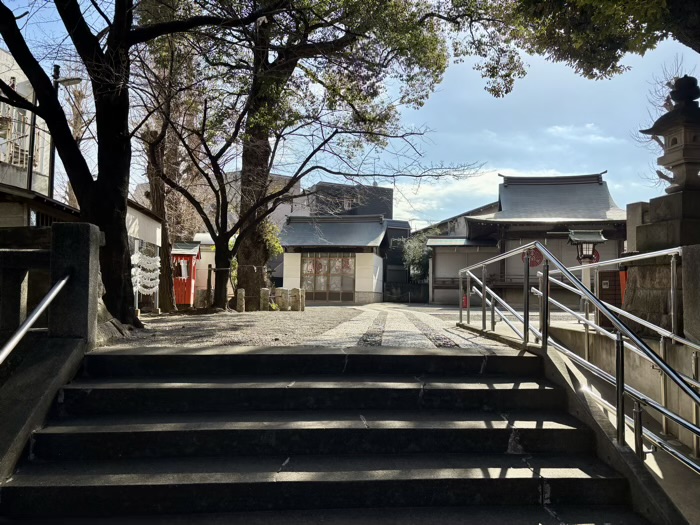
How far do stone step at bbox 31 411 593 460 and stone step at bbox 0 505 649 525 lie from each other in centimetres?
42

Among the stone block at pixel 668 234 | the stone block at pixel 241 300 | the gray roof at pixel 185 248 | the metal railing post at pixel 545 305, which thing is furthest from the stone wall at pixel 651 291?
the gray roof at pixel 185 248

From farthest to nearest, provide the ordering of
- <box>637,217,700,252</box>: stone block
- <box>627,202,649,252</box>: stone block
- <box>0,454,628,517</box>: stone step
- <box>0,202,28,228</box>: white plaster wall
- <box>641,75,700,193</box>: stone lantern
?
<box>0,202,28,228</box>: white plaster wall → <box>627,202,649,252</box>: stone block → <box>641,75,700,193</box>: stone lantern → <box>637,217,700,252</box>: stone block → <box>0,454,628,517</box>: stone step

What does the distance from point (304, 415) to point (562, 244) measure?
844 inches

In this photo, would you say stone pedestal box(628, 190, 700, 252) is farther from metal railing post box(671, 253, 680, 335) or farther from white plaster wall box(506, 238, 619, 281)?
white plaster wall box(506, 238, 619, 281)

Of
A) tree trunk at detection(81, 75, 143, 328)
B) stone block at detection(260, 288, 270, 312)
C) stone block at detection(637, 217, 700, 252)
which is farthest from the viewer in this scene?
stone block at detection(260, 288, 270, 312)

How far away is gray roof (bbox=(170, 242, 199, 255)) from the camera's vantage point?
1616 cm

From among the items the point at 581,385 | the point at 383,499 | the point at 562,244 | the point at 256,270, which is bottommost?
the point at 383,499

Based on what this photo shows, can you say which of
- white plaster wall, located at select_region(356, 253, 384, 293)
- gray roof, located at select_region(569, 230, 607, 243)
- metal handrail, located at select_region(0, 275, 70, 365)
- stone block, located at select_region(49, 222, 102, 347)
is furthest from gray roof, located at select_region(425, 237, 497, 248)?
metal handrail, located at select_region(0, 275, 70, 365)

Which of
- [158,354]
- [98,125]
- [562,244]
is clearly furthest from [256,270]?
[562,244]

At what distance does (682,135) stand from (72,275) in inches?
235

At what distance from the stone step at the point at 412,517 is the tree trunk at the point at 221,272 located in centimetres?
838

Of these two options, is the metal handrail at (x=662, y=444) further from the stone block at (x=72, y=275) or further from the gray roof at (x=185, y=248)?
the gray roof at (x=185, y=248)

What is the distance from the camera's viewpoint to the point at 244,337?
5137 millimetres

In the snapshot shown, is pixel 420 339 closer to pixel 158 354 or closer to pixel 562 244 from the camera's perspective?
pixel 158 354
